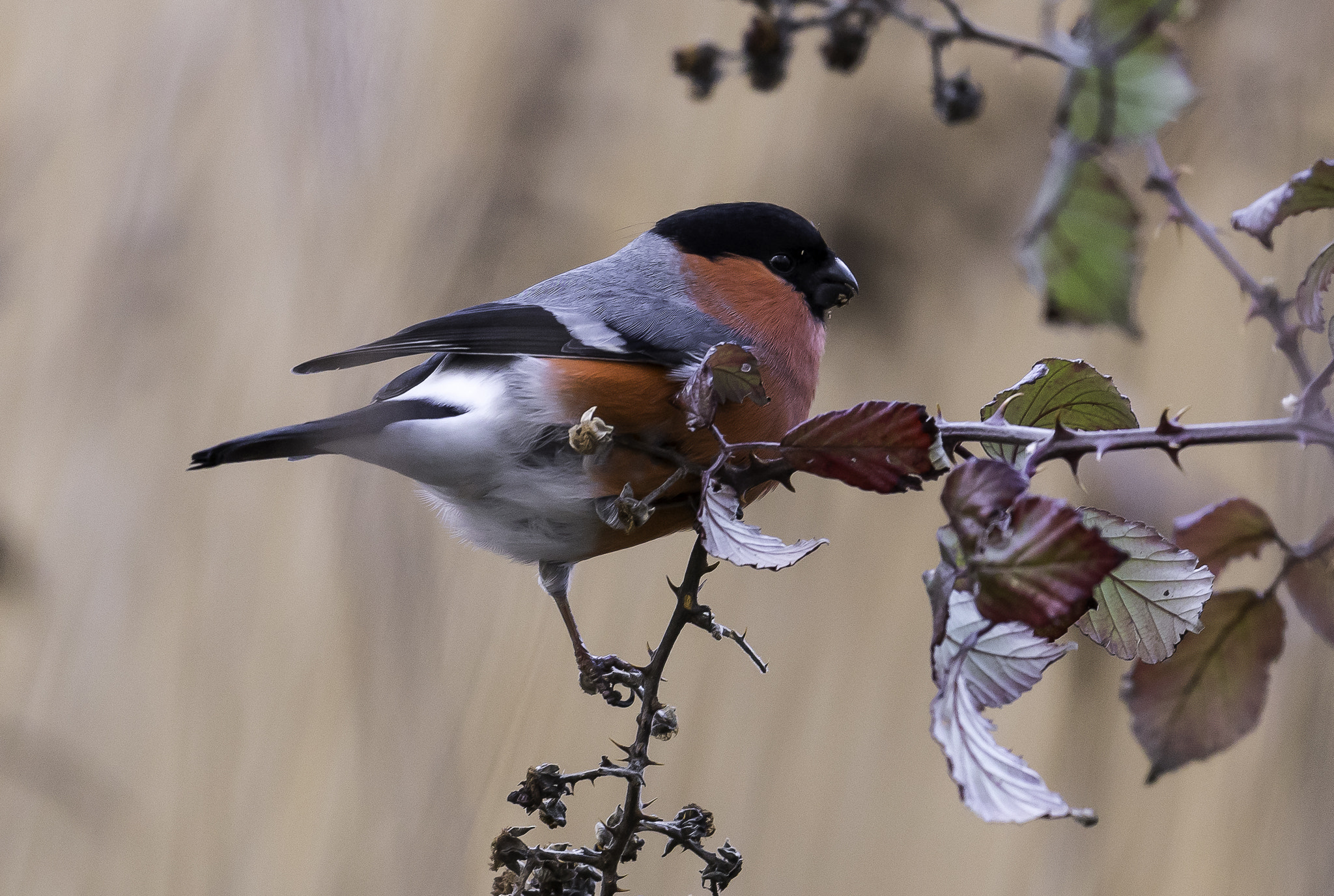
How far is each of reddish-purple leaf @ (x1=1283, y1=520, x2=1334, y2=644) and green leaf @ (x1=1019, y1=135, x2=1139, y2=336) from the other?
173 mm

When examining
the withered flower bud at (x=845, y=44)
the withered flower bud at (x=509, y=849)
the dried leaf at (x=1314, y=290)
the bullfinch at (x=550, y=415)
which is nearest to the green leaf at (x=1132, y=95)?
the dried leaf at (x=1314, y=290)

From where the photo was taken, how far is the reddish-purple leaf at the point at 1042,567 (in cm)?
35

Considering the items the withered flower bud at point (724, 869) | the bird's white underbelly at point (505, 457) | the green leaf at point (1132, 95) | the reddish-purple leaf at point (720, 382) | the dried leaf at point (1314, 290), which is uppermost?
the green leaf at point (1132, 95)

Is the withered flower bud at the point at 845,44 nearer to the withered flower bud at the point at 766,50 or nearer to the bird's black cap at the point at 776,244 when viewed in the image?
the withered flower bud at the point at 766,50

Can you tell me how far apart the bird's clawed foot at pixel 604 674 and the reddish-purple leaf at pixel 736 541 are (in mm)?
440

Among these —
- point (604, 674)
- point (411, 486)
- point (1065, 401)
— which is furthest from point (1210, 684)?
point (411, 486)

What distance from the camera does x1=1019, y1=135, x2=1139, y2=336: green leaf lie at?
2.12 feet

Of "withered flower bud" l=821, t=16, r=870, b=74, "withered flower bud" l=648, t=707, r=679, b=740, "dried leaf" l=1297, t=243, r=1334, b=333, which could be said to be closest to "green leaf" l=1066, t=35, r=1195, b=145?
"dried leaf" l=1297, t=243, r=1334, b=333

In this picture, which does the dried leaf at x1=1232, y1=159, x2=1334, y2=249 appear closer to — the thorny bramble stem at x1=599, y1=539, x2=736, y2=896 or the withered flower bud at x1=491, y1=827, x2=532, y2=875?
the thorny bramble stem at x1=599, y1=539, x2=736, y2=896

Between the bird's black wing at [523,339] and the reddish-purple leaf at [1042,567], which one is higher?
the bird's black wing at [523,339]

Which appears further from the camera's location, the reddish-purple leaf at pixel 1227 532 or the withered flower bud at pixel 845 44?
the withered flower bud at pixel 845 44

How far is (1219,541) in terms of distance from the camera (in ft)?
1.92

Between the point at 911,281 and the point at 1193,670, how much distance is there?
0.66m

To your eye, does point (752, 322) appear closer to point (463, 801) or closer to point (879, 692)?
point (879, 692)
